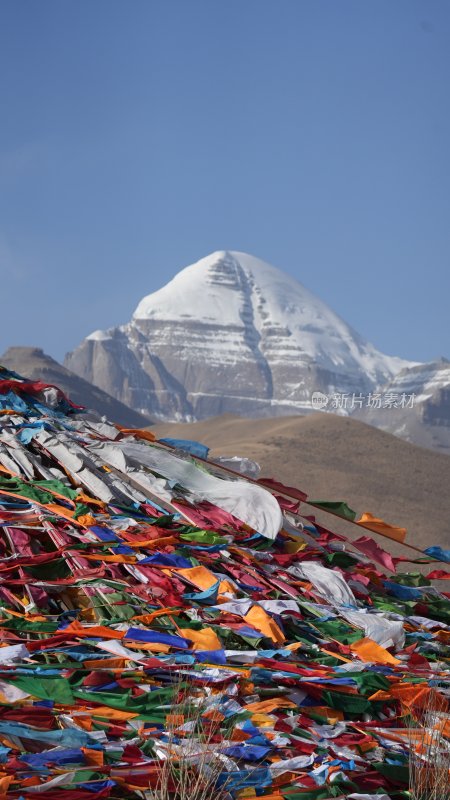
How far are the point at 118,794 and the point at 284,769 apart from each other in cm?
88

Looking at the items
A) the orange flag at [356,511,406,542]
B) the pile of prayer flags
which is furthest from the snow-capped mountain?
the pile of prayer flags

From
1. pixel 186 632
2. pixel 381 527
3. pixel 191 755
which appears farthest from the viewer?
pixel 381 527

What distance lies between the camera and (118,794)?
539 centimetres

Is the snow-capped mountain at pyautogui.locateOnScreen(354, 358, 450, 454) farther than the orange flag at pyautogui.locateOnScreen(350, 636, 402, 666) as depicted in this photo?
Yes

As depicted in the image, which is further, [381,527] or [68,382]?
[68,382]

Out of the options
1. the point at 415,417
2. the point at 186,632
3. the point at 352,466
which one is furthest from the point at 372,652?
the point at 415,417

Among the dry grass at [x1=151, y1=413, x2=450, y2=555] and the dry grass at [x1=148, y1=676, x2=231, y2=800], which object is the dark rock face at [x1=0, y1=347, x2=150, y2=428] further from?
the dry grass at [x1=148, y1=676, x2=231, y2=800]

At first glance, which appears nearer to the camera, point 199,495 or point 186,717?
point 186,717

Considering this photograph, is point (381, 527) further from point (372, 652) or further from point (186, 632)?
point (186, 632)

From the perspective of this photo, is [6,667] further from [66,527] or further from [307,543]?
[307,543]

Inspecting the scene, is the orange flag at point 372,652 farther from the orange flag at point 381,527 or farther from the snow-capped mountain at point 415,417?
the snow-capped mountain at point 415,417

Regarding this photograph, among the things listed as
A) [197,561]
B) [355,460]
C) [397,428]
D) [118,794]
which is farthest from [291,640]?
[397,428]

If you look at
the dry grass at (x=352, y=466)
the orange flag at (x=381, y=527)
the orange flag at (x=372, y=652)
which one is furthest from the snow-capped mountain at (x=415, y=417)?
the orange flag at (x=372, y=652)

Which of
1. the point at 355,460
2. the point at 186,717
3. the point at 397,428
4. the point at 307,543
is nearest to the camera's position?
the point at 186,717
